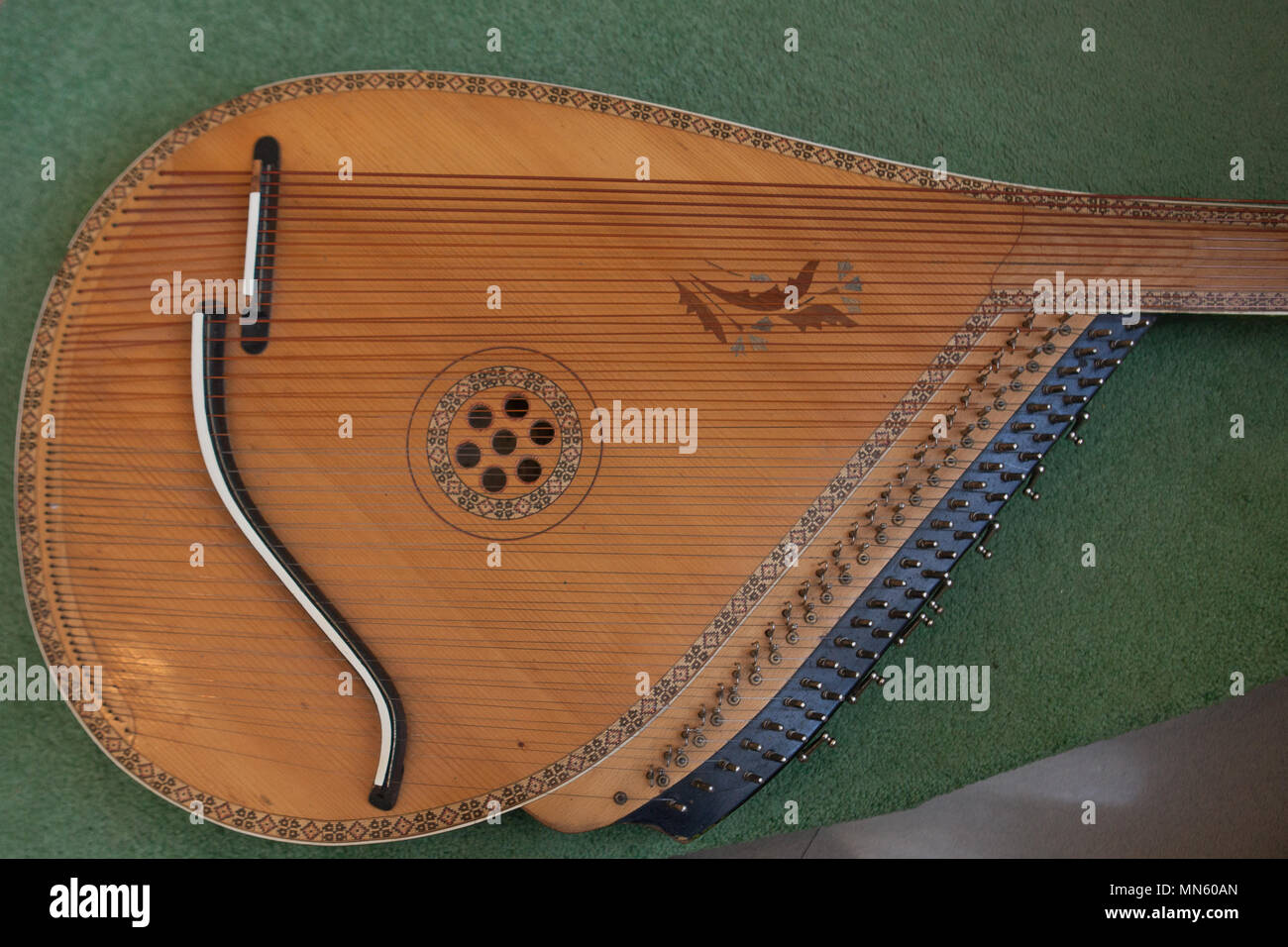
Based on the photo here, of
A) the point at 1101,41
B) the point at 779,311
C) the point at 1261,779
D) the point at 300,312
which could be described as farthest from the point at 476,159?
the point at 1261,779

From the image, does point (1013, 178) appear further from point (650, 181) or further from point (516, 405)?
point (516, 405)

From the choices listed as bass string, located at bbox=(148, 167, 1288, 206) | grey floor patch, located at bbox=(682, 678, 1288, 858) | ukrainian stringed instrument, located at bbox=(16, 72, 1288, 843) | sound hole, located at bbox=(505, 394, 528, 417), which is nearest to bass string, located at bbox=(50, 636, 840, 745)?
ukrainian stringed instrument, located at bbox=(16, 72, 1288, 843)

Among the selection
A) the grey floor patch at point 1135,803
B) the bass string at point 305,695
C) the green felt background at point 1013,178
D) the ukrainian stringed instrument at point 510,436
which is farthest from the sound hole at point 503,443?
the grey floor patch at point 1135,803

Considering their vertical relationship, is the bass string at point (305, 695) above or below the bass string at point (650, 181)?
below

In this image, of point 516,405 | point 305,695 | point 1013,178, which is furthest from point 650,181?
point 305,695

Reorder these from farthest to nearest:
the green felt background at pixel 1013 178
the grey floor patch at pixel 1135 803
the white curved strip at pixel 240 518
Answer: the grey floor patch at pixel 1135 803 → the green felt background at pixel 1013 178 → the white curved strip at pixel 240 518

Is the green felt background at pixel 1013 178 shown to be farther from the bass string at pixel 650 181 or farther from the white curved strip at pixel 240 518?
the white curved strip at pixel 240 518
